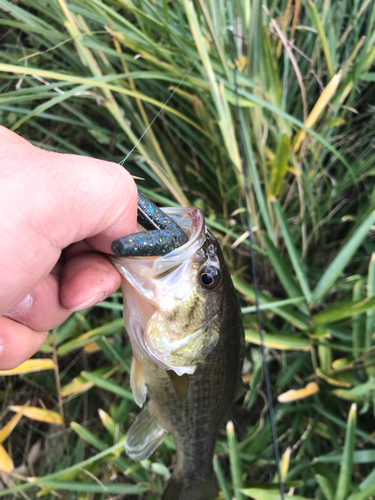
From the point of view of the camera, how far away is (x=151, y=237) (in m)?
0.73

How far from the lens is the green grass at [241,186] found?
4.37 feet

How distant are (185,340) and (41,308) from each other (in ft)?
1.51

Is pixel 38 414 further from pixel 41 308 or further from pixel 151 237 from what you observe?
pixel 151 237

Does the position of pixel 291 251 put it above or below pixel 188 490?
above

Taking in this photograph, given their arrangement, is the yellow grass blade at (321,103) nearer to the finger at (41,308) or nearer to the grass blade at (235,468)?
the finger at (41,308)

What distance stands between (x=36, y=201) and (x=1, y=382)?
1827mm

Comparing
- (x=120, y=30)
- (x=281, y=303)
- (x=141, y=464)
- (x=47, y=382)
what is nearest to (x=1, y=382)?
(x=47, y=382)

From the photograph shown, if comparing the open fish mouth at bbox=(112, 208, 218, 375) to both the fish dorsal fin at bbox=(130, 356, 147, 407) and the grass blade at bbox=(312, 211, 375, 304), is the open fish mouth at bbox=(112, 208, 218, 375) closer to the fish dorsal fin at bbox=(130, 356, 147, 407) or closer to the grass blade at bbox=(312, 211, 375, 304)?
the fish dorsal fin at bbox=(130, 356, 147, 407)

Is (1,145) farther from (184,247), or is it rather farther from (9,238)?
(184,247)

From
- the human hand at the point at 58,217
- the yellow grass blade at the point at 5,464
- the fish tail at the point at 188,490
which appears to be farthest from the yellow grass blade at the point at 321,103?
the yellow grass blade at the point at 5,464

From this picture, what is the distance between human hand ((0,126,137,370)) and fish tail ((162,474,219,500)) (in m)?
1.02

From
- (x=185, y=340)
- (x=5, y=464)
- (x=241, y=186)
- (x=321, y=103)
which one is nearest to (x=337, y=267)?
(x=241, y=186)

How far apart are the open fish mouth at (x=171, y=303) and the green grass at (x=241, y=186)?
0.58 metres

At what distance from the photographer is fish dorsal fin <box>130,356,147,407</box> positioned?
114cm
